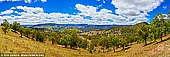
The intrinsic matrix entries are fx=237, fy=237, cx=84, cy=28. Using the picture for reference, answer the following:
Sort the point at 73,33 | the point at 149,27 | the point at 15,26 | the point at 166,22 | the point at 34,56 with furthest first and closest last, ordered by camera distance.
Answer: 1. the point at 15,26
2. the point at 73,33
3. the point at 149,27
4. the point at 166,22
5. the point at 34,56

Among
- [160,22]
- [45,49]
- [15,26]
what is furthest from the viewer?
[15,26]

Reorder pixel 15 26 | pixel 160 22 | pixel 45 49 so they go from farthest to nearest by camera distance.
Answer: pixel 15 26 < pixel 160 22 < pixel 45 49

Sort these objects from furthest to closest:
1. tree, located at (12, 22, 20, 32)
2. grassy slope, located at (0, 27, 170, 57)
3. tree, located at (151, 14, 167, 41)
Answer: tree, located at (12, 22, 20, 32), tree, located at (151, 14, 167, 41), grassy slope, located at (0, 27, 170, 57)

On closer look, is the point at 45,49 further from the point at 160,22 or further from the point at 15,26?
the point at 15,26

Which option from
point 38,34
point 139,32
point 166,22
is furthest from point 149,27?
point 38,34

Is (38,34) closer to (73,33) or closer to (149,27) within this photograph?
(73,33)

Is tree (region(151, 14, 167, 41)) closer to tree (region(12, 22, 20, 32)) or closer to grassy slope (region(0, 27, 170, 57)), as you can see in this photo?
grassy slope (region(0, 27, 170, 57))

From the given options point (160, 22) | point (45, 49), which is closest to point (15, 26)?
point (160, 22)

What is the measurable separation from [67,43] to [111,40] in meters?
32.5

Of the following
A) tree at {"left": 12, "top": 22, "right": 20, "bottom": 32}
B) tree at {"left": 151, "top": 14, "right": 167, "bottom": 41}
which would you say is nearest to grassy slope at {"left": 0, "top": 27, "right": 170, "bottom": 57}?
tree at {"left": 151, "top": 14, "right": 167, "bottom": 41}

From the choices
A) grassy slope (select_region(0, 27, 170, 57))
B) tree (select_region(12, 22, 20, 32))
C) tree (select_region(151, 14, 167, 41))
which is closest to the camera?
grassy slope (select_region(0, 27, 170, 57))

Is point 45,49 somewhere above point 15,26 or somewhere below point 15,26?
below

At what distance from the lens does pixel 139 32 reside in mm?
134125

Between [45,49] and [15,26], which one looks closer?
[45,49]
